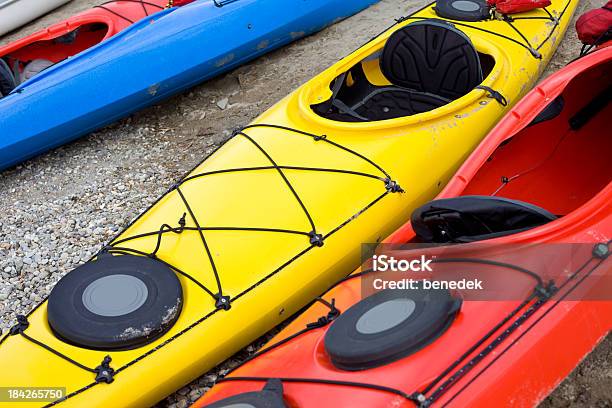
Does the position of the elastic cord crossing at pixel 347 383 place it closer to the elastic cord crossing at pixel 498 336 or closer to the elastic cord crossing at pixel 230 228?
the elastic cord crossing at pixel 498 336

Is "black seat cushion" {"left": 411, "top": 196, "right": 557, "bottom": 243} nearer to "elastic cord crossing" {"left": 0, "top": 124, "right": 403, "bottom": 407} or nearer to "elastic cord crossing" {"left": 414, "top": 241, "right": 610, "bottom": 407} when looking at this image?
"elastic cord crossing" {"left": 414, "top": 241, "right": 610, "bottom": 407}

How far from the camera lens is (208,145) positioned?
3840 millimetres

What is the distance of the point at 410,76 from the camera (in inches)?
128

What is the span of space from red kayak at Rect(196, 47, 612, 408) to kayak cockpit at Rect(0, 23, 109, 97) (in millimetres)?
2784

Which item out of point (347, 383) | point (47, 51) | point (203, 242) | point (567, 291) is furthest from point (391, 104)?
point (47, 51)

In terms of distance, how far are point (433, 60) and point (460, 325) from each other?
1568 mm

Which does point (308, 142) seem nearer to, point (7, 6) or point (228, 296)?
point (228, 296)

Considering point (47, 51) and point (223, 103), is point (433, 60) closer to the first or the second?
point (223, 103)

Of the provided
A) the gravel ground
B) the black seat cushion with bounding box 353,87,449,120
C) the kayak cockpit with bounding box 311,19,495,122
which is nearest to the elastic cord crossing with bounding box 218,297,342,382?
the gravel ground

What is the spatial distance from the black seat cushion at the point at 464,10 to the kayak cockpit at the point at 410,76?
0.39 meters

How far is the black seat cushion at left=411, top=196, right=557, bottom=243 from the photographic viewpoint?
2.11m

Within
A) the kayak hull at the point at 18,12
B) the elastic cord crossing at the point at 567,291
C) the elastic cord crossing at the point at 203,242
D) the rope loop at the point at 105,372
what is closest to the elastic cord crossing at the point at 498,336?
the elastic cord crossing at the point at 567,291

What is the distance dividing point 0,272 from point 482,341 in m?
2.25

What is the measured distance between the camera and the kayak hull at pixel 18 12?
5582 millimetres
